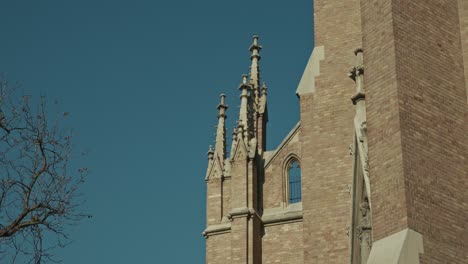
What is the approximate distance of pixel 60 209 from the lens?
454 inches

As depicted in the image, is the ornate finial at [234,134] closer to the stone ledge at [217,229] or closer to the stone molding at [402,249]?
the stone ledge at [217,229]

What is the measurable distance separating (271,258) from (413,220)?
10.0 meters

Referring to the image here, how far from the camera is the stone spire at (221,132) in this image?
2522 cm

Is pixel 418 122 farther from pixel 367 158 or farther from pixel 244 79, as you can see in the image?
pixel 244 79

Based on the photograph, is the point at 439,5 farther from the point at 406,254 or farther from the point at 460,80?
the point at 406,254

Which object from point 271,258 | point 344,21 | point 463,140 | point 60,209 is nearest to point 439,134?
point 463,140

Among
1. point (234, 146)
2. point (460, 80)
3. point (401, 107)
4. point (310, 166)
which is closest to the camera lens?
point (401, 107)

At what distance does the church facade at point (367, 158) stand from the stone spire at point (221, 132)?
Result: 46 centimetres

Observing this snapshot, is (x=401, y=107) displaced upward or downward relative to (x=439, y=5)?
downward

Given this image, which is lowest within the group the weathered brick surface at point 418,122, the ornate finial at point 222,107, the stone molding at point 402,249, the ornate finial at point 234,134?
the stone molding at point 402,249

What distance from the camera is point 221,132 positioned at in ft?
84.8

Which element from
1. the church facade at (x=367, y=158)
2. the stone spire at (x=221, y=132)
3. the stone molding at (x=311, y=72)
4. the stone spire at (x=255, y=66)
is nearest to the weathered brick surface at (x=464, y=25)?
the church facade at (x=367, y=158)

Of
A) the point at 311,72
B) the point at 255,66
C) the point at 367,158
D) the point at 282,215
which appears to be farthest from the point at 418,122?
the point at 255,66

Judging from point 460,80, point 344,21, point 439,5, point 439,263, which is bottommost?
point 439,263
